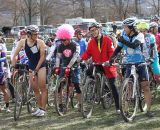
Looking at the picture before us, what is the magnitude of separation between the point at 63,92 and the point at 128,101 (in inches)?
60.2

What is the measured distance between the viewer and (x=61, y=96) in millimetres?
8445

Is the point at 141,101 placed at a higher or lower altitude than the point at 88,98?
lower

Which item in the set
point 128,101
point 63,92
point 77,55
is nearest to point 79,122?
point 63,92

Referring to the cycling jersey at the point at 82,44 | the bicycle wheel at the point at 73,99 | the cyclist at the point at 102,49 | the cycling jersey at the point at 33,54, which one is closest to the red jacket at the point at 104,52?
the cyclist at the point at 102,49

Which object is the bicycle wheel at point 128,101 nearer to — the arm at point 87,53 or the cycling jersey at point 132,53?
the cycling jersey at point 132,53

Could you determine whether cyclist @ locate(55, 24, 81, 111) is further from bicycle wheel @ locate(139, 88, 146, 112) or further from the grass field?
bicycle wheel @ locate(139, 88, 146, 112)

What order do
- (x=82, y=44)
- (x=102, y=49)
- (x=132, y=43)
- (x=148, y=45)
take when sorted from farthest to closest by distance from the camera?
1. (x=82, y=44)
2. (x=148, y=45)
3. (x=102, y=49)
4. (x=132, y=43)

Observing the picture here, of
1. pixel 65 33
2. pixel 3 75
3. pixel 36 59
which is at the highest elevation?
pixel 65 33

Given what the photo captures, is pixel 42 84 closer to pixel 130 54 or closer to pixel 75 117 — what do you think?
pixel 75 117

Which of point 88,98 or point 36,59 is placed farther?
point 36,59

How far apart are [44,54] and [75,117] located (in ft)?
4.54

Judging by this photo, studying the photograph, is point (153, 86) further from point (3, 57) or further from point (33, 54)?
point (3, 57)

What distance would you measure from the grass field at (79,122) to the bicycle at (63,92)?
168 mm

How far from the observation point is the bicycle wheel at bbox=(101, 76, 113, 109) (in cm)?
842
